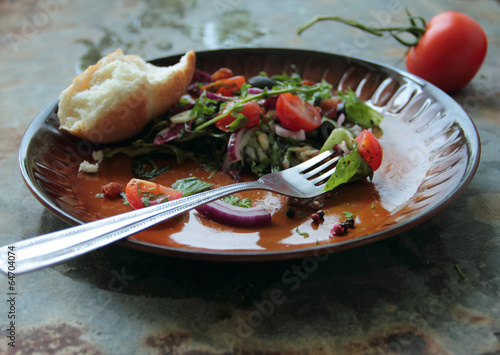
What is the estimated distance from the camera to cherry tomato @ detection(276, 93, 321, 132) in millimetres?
2543

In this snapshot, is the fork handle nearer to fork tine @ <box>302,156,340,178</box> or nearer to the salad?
the salad

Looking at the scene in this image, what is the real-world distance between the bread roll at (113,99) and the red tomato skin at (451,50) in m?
1.82

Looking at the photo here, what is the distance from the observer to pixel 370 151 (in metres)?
2.29

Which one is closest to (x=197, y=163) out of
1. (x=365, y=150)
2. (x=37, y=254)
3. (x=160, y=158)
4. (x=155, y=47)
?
(x=160, y=158)

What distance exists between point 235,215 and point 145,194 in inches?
17.4

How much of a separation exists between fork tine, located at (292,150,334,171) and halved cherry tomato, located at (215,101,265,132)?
37cm

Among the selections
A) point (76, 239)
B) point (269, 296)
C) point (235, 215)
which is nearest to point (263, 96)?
point (235, 215)

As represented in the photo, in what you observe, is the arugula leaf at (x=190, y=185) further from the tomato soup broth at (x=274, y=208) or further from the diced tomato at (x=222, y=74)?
the diced tomato at (x=222, y=74)

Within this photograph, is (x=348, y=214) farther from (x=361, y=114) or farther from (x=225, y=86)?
(x=225, y=86)

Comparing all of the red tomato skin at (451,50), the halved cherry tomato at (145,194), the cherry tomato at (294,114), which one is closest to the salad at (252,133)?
the cherry tomato at (294,114)

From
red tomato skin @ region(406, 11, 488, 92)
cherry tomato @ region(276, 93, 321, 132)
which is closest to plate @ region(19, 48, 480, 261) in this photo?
cherry tomato @ region(276, 93, 321, 132)

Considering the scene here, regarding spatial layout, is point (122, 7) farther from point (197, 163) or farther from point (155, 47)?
point (197, 163)

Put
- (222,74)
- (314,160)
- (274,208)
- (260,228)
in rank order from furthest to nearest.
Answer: (222,74) < (314,160) < (274,208) < (260,228)

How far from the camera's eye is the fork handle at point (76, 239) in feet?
5.21
